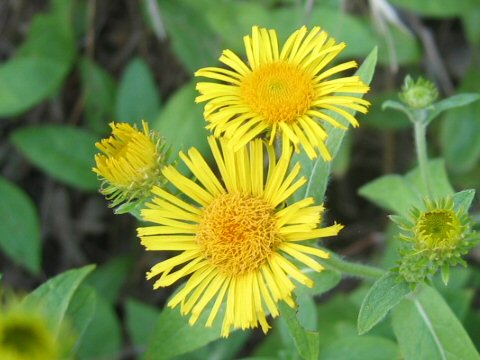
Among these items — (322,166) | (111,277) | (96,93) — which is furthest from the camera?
(96,93)

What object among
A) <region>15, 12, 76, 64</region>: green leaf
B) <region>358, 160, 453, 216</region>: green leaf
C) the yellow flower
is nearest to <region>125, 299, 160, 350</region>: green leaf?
<region>358, 160, 453, 216</region>: green leaf

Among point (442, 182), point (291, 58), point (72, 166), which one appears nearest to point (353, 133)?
point (442, 182)

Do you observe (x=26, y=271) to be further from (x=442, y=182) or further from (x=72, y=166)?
(x=442, y=182)

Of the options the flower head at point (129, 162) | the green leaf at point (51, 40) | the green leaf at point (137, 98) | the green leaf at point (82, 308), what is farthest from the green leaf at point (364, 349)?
the green leaf at point (51, 40)

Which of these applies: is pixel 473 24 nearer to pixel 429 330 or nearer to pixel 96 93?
pixel 429 330

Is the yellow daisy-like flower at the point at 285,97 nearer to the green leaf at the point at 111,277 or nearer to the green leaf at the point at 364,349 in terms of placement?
the green leaf at the point at 364,349

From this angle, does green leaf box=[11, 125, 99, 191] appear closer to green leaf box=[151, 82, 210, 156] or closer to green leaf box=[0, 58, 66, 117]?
green leaf box=[0, 58, 66, 117]

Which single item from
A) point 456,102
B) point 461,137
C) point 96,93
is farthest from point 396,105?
point 96,93
